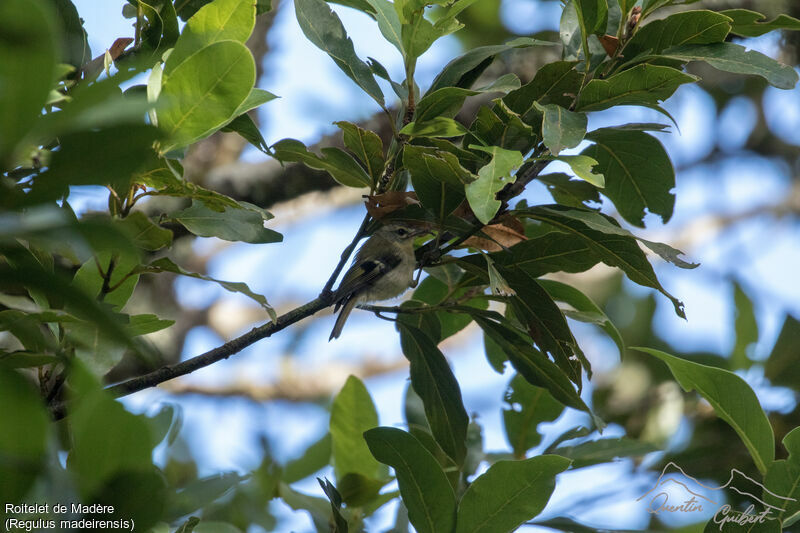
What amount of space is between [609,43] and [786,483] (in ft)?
3.45

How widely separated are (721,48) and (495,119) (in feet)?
1.77

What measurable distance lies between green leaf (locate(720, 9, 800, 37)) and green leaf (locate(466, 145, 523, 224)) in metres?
0.66

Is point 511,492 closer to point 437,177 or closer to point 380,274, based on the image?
point 437,177

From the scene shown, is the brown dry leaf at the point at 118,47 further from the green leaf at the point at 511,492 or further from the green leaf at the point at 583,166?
the green leaf at the point at 511,492

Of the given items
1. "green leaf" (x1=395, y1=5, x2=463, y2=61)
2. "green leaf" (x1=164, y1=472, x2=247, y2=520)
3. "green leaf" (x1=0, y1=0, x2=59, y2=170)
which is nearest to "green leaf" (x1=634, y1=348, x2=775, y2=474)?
"green leaf" (x1=395, y1=5, x2=463, y2=61)

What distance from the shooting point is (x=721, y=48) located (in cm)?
157

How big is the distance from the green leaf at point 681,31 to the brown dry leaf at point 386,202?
23.9 inches

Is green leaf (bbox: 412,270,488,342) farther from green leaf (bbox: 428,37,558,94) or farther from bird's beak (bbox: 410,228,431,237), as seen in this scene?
green leaf (bbox: 428,37,558,94)

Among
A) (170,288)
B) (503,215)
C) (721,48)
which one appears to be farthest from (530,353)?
(170,288)

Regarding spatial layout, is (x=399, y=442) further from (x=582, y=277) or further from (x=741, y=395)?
(x=582, y=277)

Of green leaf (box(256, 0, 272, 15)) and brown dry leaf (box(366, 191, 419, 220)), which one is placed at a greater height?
green leaf (box(256, 0, 272, 15))

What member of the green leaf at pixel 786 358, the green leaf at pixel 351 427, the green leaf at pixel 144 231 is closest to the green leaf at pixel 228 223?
the green leaf at pixel 144 231

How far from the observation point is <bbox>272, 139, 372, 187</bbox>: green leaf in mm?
1729

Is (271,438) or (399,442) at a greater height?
(399,442)
